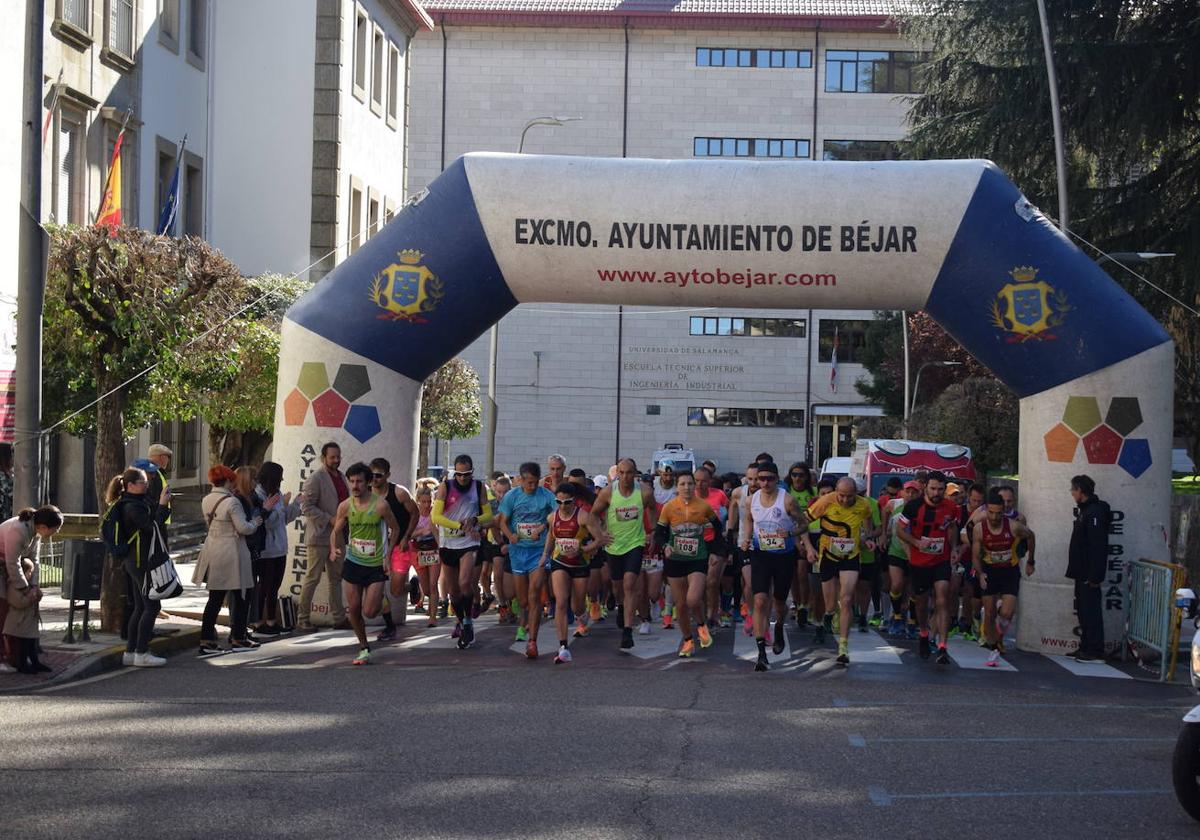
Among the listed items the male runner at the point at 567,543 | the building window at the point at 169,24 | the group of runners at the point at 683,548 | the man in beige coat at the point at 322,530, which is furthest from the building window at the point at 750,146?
the male runner at the point at 567,543

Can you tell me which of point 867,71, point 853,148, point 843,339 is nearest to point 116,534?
point 843,339

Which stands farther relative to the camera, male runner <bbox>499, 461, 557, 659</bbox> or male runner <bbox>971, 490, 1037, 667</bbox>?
male runner <bbox>971, 490, 1037, 667</bbox>

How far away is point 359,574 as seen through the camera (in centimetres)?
1312

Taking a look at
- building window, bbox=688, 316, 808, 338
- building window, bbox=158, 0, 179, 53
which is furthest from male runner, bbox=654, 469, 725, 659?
building window, bbox=688, 316, 808, 338

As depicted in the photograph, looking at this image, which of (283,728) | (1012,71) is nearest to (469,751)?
(283,728)

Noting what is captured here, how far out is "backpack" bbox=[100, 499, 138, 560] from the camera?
40.2 ft

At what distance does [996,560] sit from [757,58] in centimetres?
4630

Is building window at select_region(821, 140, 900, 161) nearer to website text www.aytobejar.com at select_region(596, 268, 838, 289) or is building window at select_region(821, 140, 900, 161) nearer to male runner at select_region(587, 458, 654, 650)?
website text www.aytobejar.com at select_region(596, 268, 838, 289)

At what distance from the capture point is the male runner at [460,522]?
47.2 feet

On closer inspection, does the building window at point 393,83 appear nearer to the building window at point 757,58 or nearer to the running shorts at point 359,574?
the building window at point 757,58

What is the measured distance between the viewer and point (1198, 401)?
26.6 metres

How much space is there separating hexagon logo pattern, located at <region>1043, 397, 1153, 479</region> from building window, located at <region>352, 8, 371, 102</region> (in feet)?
74.6

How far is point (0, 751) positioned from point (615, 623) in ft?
29.7

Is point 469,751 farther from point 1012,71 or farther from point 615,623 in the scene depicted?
point 1012,71
